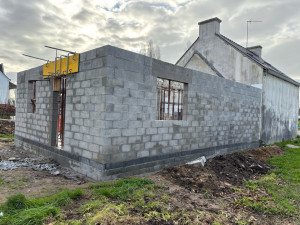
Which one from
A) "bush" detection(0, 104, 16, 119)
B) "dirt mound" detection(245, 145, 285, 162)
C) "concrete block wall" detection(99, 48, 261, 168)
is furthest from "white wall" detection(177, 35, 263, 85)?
"bush" detection(0, 104, 16, 119)

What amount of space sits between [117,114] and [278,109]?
1198 centimetres

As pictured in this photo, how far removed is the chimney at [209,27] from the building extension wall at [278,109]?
399 cm

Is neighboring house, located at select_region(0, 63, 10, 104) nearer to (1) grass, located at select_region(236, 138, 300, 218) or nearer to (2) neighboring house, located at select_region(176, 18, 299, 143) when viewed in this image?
(2) neighboring house, located at select_region(176, 18, 299, 143)

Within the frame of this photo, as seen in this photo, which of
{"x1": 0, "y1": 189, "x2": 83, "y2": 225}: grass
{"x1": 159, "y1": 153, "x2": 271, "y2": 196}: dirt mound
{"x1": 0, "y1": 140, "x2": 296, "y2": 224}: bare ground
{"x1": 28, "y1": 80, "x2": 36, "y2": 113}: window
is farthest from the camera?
{"x1": 28, "y1": 80, "x2": 36, "y2": 113}: window

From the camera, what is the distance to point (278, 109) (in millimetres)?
13367

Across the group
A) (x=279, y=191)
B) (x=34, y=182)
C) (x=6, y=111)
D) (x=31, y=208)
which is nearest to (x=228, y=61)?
(x=279, y=191)

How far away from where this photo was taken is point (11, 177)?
17.0ft

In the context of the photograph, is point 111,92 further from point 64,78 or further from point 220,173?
point 220,173

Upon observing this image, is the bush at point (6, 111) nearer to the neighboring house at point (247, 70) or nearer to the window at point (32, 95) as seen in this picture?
the window at point (32, 95)

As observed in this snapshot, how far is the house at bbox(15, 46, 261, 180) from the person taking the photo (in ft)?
16.4

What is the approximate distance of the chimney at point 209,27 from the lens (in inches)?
512

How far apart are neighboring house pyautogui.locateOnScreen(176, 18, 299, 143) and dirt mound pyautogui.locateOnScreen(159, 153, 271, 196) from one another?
201 inches

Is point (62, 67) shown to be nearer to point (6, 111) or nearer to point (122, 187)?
point (122, 187)

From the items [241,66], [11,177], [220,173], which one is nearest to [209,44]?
[241,66]
